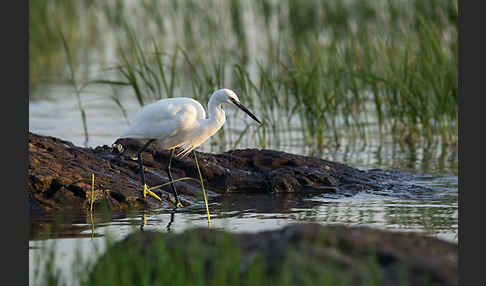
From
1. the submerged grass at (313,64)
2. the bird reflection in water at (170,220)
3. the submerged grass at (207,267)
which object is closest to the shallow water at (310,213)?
the bird reflection in water at (170,220)

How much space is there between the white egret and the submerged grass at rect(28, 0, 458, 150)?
1775mm

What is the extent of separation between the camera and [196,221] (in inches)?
247

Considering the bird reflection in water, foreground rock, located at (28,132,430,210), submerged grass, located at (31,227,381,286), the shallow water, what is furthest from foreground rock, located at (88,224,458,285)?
foreground rock, located at (28,132,430,210)

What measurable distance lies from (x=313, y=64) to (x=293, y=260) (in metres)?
7.88

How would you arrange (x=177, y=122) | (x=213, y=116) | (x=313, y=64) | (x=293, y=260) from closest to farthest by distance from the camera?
(x=293, y=260), (x=177, y=122), (x=213, y=116), (x=313, y=64)

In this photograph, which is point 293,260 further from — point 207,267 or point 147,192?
point 147,192

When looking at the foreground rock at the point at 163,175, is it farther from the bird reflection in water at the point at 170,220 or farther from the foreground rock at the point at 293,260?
the foreground rock at the point at 293,260

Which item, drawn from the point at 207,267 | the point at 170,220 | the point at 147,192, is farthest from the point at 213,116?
the point at 207,267

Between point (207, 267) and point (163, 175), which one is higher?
point (163, 175)

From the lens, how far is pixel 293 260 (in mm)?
3461

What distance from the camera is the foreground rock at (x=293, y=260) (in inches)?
135

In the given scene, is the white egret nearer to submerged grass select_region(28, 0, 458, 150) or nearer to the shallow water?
the shallow water

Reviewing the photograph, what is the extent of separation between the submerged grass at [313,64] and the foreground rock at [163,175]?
4.32ft

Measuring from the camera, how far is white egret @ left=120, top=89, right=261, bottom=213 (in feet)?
23.5
